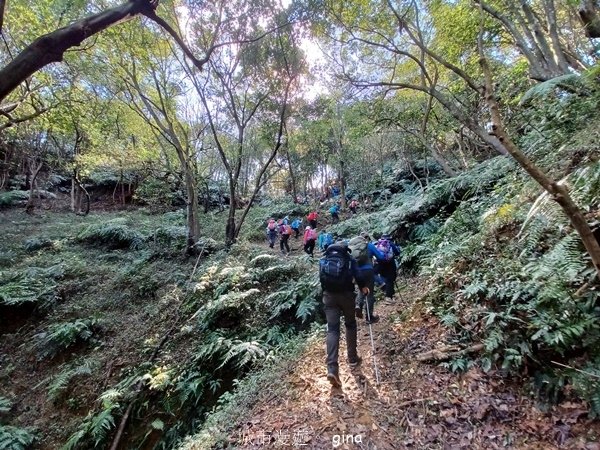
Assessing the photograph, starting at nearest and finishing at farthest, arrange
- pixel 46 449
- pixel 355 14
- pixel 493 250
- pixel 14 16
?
pixel 493 250 < pixel 46 449 < pixel 14 16 < pixel 355 14

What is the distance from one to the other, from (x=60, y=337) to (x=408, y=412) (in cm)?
942

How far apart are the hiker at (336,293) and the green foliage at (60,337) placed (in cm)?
804

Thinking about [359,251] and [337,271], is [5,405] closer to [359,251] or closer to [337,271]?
[337,271]

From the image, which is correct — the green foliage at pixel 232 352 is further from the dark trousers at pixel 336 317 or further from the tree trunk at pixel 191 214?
the tree trunk at pixel 191 214

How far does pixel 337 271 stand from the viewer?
4312 millimetres

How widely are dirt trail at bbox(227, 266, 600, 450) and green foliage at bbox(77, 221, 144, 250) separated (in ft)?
45.4

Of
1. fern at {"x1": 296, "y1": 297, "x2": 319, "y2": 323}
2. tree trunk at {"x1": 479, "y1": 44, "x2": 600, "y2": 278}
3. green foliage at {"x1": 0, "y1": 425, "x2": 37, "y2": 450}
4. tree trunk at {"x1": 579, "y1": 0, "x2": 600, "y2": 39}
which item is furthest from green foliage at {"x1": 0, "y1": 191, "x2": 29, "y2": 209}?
tree trunk at {"x1": 579, "y1": 0, "x2": 600, "y2": 39}

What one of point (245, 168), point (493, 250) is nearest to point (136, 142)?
point (245, 168)

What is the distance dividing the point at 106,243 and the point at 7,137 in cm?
1200

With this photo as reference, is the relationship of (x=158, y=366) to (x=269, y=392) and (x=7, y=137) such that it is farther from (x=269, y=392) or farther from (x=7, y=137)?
(x=7, y=137)

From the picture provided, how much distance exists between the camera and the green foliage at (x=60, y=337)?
8516 mm

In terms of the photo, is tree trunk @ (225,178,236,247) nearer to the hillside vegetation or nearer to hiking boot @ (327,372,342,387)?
the hillside vegetation

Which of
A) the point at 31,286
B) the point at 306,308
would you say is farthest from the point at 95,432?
the point at 31,286

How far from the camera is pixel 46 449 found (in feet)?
21.1
